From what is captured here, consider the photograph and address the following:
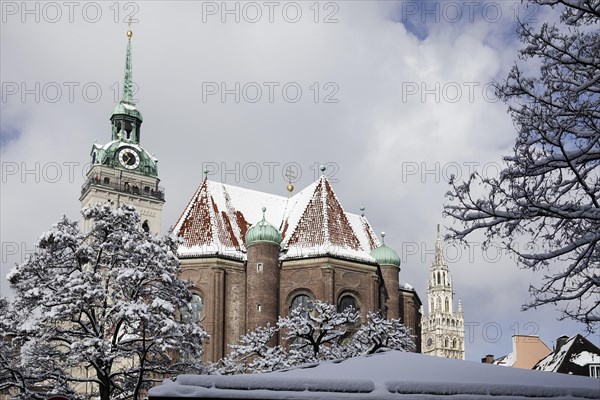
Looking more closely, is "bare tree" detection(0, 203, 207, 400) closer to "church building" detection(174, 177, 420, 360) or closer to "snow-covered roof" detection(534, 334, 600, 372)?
"church building" detection(174, 177, 420, 360)

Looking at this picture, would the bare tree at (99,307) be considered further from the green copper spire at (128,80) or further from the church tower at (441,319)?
the church tower at (441,319)

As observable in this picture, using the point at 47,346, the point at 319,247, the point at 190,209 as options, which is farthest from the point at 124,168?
the point at 47,346

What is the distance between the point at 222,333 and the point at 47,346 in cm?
1825

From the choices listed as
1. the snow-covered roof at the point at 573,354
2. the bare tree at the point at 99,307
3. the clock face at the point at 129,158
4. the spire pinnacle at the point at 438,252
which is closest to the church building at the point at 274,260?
the snow-covered roof at the point at 573,354

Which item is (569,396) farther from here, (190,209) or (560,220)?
(190,209)

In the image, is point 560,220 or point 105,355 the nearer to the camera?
point 560,220

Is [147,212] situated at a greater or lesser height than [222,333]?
greater

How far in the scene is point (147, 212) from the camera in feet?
250

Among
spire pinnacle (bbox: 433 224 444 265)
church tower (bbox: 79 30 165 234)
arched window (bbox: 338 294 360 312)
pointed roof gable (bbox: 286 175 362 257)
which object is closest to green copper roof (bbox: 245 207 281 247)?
pointed roof gable (bbox: 286 175 362 257)

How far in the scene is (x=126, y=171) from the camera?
75.4 m

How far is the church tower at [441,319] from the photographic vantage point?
130 meters

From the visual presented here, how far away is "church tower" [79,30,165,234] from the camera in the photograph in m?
73.9

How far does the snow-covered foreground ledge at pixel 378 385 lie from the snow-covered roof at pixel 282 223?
30.3 m

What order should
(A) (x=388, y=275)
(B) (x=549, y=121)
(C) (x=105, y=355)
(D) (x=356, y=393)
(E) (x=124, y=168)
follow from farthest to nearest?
1. (E) (x=124, y=168)
2. (A) (x=388, y=275)
3. (C) (x=105, y=355)
4. (B) (x=549, y=121)
5. (D) (x=356, y=393)
